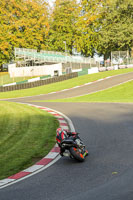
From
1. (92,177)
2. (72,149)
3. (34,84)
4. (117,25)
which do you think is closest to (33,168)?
(72,149)

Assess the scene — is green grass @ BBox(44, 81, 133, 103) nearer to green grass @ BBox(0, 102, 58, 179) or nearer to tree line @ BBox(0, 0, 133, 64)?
green grass @ BBox(0, 102, 58, 179)

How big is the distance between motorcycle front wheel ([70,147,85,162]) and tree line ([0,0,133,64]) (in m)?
54.6

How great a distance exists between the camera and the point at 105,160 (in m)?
8.00

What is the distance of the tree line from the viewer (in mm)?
62500

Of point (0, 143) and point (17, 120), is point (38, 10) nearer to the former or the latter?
point (17, 120)

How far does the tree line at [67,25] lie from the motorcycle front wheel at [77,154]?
54551mm

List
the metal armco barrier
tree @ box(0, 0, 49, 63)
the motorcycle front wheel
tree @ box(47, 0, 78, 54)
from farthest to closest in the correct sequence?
tree @ box(47, 0, 78, 54), tree @ box(0, 0, 49, 63), the metal armco barrier, the motorcycle front wheel

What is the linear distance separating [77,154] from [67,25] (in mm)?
63296

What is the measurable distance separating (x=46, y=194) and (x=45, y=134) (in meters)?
5.66

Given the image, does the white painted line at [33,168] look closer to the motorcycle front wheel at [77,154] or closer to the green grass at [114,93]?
the motorcycle front wheel at [77,154]

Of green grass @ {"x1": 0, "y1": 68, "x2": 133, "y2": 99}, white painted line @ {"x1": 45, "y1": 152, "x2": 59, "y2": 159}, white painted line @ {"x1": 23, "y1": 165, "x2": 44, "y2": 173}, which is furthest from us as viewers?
green grass @ {"x1": 0, "y1": 68, "x2": 133, "y2": 99}

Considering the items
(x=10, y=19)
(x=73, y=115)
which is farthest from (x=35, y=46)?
(x=73, y=115)

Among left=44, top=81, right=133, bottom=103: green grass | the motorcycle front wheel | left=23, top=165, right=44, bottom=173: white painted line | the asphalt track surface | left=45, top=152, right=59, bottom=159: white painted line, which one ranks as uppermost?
the motorcycle front wheel

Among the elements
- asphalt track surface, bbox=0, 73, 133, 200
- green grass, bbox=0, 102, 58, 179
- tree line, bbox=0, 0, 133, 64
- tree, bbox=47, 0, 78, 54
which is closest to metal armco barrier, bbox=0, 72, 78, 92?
tree line, bbox=0, 0, 133, 64
